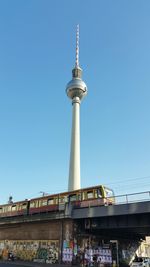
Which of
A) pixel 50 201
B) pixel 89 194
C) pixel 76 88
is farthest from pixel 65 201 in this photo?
pixel 76 88

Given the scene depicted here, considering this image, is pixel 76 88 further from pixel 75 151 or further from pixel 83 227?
pixel 83 227

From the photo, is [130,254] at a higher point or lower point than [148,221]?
lower

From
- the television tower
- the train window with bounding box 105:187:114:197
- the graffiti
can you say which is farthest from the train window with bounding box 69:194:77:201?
the television tower

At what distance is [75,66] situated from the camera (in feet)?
269

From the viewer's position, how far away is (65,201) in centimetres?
3216

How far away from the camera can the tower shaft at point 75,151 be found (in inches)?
2452

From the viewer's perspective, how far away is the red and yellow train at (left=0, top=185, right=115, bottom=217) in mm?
29328

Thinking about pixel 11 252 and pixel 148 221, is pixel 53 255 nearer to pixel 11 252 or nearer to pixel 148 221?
pixel 11 252

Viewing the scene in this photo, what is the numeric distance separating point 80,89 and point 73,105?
5.71m

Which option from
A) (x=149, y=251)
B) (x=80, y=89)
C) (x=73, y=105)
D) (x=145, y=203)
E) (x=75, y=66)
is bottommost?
(x=149, y=251)

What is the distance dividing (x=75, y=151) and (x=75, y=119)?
9.56m

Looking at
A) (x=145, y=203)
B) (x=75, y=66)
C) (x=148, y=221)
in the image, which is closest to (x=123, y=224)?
(x=148, y=221)

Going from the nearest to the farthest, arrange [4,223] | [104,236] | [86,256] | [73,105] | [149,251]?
1. [86,256]
2. [104,236]
3. [4,223]
4. [149,251]
5. [73,105]

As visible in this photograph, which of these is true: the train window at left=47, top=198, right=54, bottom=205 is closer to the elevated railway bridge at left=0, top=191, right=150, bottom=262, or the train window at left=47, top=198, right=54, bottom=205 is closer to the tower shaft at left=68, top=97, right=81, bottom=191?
the elevated railway bridge at left=0, top=191, right=150, bottom=262
